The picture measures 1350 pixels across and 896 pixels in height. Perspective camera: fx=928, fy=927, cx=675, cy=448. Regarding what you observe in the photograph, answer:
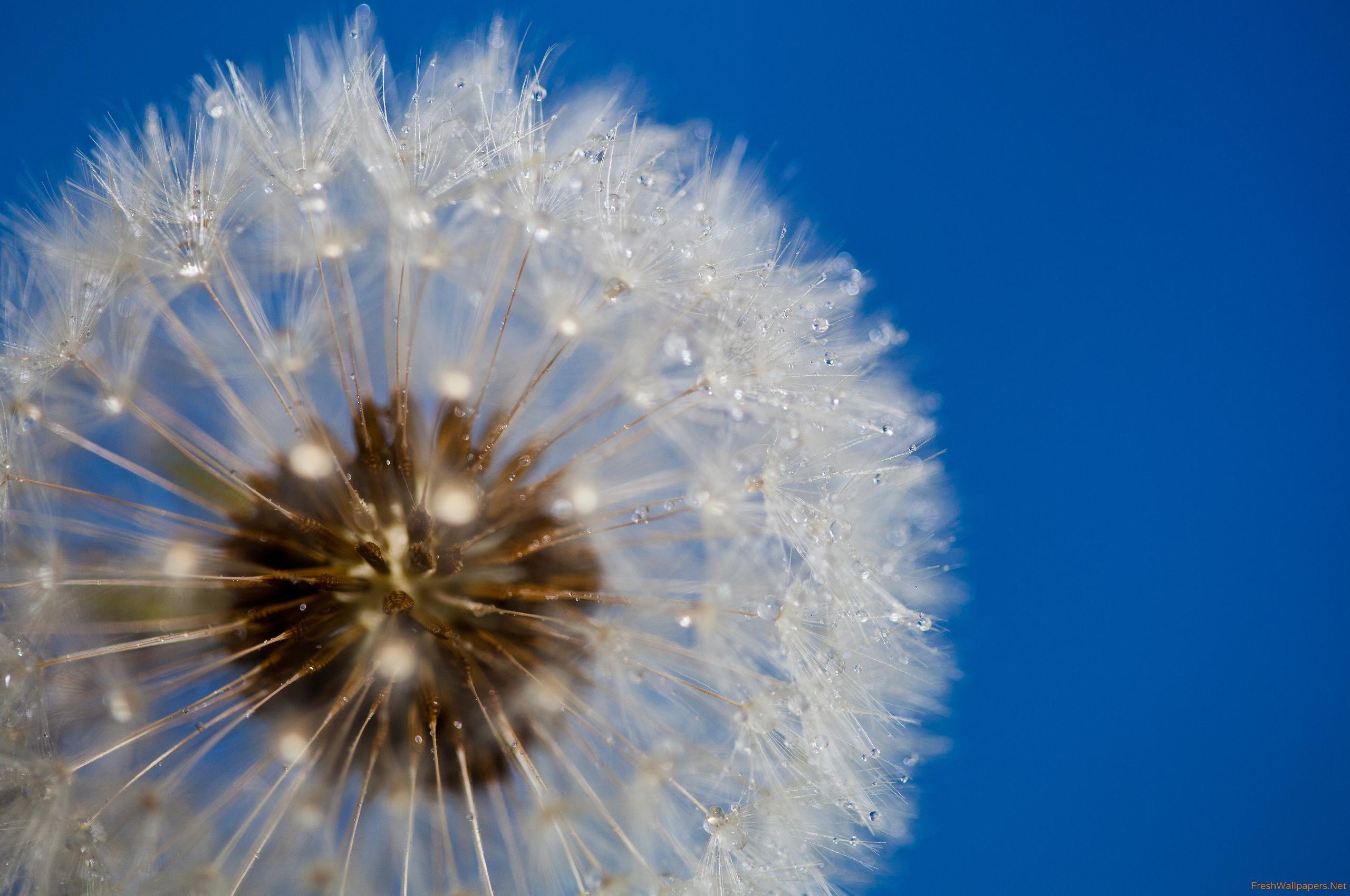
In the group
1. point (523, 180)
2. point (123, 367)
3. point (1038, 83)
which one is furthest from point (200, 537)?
point (1038, 83)

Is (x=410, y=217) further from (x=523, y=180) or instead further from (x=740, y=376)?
(x=740, y=376)

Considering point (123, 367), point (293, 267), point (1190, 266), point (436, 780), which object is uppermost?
point (1190, 266)

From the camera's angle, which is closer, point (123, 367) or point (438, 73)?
point (123, 367)

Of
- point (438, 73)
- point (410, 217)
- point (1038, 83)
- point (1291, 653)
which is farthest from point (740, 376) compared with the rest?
point (1291, 653)

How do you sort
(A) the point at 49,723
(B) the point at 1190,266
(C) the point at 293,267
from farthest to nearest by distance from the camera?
(B) the point at 1190,266
(C) the point at 293,267
(A) the point at 49,723

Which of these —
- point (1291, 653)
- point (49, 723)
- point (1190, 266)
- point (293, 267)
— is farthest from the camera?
point (1291, 653)

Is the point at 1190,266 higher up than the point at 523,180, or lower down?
higher up
